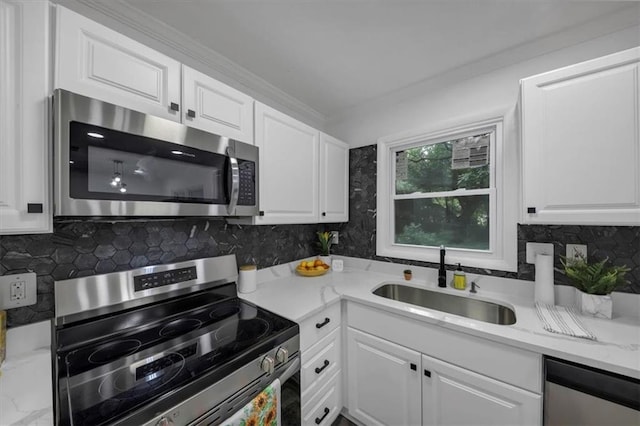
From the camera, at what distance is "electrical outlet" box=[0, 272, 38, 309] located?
93 cm

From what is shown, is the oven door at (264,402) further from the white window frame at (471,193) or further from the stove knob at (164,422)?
the white window frame at (471,193)

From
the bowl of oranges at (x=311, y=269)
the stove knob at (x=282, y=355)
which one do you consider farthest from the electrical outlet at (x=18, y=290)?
the bowl of oranges at (x=311, y=269)

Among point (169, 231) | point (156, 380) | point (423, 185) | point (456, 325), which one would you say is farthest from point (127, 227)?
point (423, 185)

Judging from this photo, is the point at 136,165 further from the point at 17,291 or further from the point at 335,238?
the point at 335,238

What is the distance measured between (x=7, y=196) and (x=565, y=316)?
2.35 meters

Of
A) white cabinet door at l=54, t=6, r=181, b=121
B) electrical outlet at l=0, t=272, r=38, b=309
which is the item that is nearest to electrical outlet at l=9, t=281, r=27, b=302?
electrical outlet at l=0, t=272, r=38, b=309

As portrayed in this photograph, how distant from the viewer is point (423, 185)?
80.8 inches

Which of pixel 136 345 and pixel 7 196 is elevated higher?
pixel 7 196

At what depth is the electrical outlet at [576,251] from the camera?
135 cm

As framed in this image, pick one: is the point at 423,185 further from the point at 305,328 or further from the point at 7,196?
the point at 7,196

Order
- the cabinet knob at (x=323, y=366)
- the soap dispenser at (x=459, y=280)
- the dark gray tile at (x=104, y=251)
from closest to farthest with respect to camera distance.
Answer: the dark gray tile at (x=104, y=251), the cabinet knob at (x=323, y=366), the soap dispenser at (x=459, y=280)

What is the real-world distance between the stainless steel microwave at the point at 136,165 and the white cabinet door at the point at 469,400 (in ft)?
4.56

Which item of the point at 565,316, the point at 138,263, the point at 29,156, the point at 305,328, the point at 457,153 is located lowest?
the point at 305,328

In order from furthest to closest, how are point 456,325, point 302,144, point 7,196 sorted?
point 302,144, point 456,325, point 7,196
